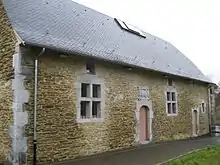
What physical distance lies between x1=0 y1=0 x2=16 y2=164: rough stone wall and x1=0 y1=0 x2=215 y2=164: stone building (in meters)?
0.03

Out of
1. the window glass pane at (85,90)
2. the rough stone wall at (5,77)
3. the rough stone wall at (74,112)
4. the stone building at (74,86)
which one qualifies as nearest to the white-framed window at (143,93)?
the stone building at (74,86)

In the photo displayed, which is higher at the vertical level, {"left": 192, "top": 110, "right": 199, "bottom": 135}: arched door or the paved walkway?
{"left": 192, "top": 110, "right": 199, "bottom": 135}: arched door

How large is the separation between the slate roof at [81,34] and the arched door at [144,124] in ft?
6.59

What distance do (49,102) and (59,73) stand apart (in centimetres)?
103

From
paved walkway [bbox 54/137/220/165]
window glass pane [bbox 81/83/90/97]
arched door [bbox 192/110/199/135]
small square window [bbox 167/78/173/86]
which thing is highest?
small square window [bbox 167/78/173/86]

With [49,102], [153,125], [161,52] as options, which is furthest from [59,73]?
[161,52]

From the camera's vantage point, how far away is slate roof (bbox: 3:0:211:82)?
32.4 ft

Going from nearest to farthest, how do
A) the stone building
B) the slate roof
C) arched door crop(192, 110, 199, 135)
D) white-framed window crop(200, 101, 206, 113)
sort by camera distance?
the stone building
the slate roof
arched door crop(192, 110, 199, 135)
white-framed window crop(200, 101, 206, 113)

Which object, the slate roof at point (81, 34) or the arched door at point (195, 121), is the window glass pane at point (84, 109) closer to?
the slate roof at point (81, 34)

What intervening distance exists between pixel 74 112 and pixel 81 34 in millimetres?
3411

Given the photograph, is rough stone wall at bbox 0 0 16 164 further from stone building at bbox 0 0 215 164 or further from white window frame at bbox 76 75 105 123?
white window frame at bbox 76 75 105 123

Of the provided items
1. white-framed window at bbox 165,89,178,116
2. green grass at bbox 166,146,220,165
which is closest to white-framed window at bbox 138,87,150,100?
white-framed window at bbox 165,89,178,116

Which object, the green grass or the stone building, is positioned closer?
the green grass

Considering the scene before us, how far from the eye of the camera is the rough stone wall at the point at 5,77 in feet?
29.9
